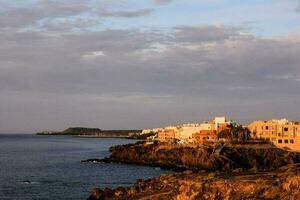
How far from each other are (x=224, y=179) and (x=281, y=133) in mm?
84595

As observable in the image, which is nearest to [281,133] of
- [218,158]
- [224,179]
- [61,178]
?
[218,158]

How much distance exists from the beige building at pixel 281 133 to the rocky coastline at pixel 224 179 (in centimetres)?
1506

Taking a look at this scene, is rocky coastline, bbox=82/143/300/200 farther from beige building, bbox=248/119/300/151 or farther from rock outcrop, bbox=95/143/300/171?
beige building, bbox=248/119/300/151

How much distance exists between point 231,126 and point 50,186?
87215 mm

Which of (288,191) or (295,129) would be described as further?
(295,129)

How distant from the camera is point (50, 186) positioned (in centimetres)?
7625

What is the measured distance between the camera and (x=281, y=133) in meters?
125

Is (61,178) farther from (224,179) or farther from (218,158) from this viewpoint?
(224,179)

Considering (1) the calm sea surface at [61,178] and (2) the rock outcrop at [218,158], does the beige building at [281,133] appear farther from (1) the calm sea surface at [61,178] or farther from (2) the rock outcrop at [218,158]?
(1) the calm sea surface at [61,178]

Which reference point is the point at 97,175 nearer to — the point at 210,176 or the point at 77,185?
the point at 77,185

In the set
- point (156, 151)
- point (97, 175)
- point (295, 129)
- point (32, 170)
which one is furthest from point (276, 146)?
point (32, 170)

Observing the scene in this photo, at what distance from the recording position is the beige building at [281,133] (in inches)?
4806

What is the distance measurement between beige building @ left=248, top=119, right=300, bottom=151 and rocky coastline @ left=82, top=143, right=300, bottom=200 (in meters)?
15.1

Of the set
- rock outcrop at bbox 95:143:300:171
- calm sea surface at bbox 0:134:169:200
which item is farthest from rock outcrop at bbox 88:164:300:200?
rock outcrop at bbox 95:143:300:171
